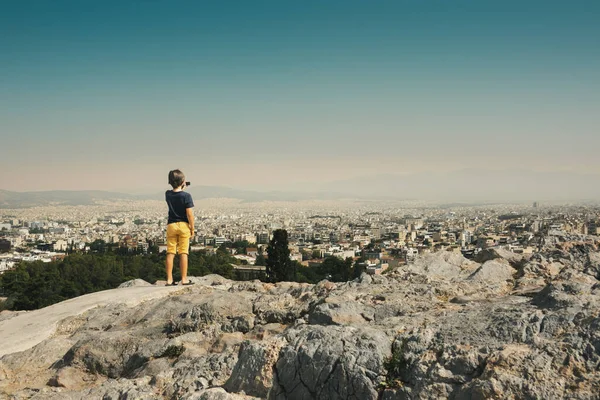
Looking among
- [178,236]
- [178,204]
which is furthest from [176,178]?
[178,236]

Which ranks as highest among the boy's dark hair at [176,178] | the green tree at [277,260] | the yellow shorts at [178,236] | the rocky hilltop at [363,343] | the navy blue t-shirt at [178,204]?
the boy's dark hair at [176,178]

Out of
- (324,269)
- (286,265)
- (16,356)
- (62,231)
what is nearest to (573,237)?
(16,356)

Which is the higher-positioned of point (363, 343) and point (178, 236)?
point (178, 236)

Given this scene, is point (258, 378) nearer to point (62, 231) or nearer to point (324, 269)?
point (324, 269)

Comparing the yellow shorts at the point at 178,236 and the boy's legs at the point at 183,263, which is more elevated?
the yellow shorts at the point at 178,236

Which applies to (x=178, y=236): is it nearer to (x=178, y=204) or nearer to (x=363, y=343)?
(x=178, y=204)

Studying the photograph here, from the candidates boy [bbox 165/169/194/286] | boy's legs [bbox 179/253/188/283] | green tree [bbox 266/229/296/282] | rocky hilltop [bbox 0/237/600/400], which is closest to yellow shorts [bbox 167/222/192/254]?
boy [bbox 165/169/194/286]

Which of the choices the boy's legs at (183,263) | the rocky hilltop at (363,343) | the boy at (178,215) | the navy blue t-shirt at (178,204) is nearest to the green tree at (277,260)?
the boy's legs at (183,263)

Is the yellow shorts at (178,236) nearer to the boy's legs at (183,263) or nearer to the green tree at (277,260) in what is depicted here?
the boy's legs at (183,263)
